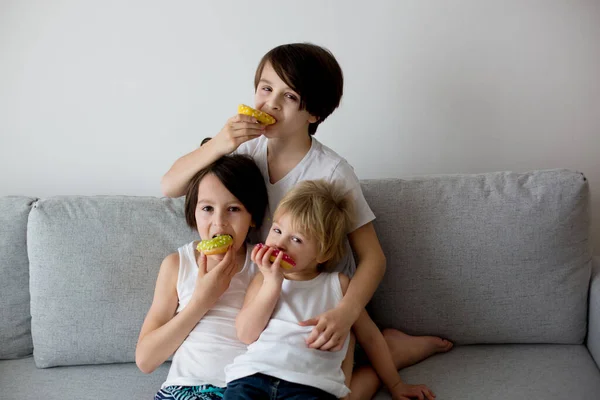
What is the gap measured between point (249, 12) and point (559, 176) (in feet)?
3.83

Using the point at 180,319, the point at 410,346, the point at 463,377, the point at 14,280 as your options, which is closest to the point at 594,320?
the point at 463,377

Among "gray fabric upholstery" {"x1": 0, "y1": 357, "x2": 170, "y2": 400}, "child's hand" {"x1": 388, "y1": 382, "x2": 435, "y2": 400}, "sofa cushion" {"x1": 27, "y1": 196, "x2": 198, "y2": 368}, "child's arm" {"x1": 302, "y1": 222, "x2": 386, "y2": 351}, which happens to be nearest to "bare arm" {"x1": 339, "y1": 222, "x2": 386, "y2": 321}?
"child's arm" {"x1": 302, "y1": 222, "x2": 386, "y2": 351}

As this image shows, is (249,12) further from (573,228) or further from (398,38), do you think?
(573,228)

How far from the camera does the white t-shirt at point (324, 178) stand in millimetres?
1831

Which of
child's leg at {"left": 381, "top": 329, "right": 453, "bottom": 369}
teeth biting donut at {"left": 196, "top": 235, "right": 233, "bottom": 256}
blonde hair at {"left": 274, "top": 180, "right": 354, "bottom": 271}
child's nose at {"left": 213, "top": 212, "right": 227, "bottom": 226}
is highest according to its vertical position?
blonde hair at {"left": 274, "top": 180, "right": 354, "bottom": 271}

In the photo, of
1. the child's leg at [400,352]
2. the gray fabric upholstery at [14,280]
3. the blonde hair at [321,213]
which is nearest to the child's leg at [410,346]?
the child's leg at [400,352]

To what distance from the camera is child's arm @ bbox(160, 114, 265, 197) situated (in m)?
1.72

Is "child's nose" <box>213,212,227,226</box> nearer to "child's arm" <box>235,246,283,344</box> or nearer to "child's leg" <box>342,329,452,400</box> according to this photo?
"child's arm" <box>235,246,283,344</box>

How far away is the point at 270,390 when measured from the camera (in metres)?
1.56

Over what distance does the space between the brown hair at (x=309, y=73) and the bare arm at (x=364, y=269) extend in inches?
14.9

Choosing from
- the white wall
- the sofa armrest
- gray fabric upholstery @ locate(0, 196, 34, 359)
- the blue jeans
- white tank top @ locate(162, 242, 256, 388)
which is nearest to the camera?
the blue jeans

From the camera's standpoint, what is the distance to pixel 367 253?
183cm

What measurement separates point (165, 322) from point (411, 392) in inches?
28.2

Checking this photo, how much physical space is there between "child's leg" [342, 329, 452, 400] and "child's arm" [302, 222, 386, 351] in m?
0.22
